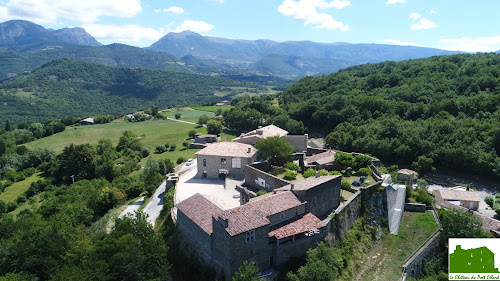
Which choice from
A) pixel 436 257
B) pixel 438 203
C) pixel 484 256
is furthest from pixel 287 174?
pixel 438 203

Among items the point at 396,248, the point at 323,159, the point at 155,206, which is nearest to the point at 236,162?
the point at 155,206

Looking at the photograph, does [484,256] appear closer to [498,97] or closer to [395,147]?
[395,147]

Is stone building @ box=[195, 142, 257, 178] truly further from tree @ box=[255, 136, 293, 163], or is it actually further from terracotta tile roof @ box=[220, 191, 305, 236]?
terracotta tile roof @ box=[220, 191, 305, 236]

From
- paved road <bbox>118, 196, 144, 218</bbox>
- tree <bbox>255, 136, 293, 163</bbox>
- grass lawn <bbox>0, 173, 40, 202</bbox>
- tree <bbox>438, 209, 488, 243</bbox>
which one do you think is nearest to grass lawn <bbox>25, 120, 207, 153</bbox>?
grass lawn <bbox>0, 173, 40, 202</bbox>

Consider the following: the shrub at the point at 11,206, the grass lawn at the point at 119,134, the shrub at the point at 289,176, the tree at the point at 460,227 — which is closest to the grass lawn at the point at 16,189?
the shrub at the point at 11,206

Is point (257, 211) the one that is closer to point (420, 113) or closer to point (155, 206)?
point (155, 206)
